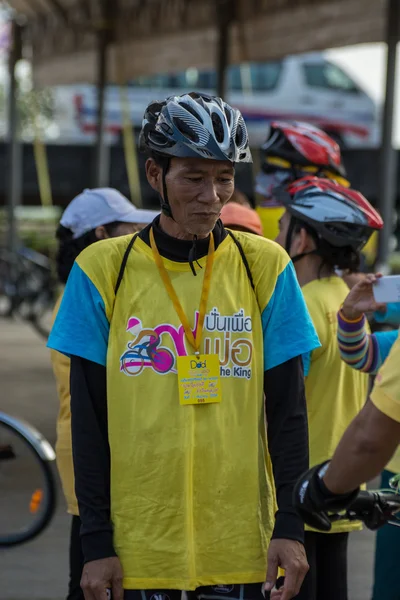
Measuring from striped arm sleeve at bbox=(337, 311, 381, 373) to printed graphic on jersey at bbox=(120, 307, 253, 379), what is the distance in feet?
2.80

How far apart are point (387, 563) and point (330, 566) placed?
0.17 meters

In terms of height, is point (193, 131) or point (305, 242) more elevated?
point (193, 131)

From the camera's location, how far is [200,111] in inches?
118

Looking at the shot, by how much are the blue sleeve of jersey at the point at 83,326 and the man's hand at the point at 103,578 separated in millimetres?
469

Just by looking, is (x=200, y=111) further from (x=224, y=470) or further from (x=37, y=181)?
(x=37, y=181)

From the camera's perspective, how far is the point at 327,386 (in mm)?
3873

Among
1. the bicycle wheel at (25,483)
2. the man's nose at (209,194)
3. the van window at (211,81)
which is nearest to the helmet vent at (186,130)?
the man's nose at (209,194)

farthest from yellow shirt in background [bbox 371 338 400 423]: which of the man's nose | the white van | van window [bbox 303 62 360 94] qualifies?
van window [bbox 303 62 360 94]

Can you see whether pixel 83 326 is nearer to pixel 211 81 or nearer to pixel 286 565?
pixel 286 565

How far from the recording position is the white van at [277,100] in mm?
25031

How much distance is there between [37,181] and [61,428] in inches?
746

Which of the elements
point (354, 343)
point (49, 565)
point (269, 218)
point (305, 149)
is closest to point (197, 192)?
point (354, 343)

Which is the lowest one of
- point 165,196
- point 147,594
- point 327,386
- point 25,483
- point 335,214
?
point 25,483

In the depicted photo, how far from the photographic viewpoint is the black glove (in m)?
2.39
